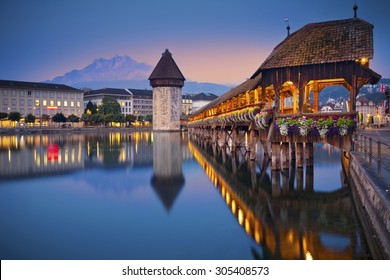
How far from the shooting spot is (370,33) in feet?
57.6

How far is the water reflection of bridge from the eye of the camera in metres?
9.16

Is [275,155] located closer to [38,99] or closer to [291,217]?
[291,217]

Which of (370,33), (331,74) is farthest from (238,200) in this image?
(370,33)

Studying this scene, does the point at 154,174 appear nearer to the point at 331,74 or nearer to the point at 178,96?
the point at 331,74

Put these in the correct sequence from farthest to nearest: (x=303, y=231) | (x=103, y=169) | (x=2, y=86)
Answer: (x=2, y=86), (x=103, y=169), (x=303, y=231)

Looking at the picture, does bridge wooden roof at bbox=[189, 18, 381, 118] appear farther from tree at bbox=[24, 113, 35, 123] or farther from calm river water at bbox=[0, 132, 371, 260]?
tree at bbox=[24, 113, 35, 123]

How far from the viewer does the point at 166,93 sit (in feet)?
318

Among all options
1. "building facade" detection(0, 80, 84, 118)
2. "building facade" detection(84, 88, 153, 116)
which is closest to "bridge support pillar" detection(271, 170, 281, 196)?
"building facade" detection(0, 80, 84, 118)

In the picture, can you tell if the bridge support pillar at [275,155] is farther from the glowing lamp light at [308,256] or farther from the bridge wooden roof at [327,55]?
the glowing lamp light at [308,256]

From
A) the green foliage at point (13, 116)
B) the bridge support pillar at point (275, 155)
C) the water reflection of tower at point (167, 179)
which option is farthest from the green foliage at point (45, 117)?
the bridge support pillar at point (275, 155)

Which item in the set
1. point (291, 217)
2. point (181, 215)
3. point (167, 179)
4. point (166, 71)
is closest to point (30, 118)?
point (166, 71)

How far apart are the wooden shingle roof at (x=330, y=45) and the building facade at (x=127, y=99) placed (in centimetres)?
14418

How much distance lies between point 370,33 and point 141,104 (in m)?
158

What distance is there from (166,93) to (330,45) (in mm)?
80190
